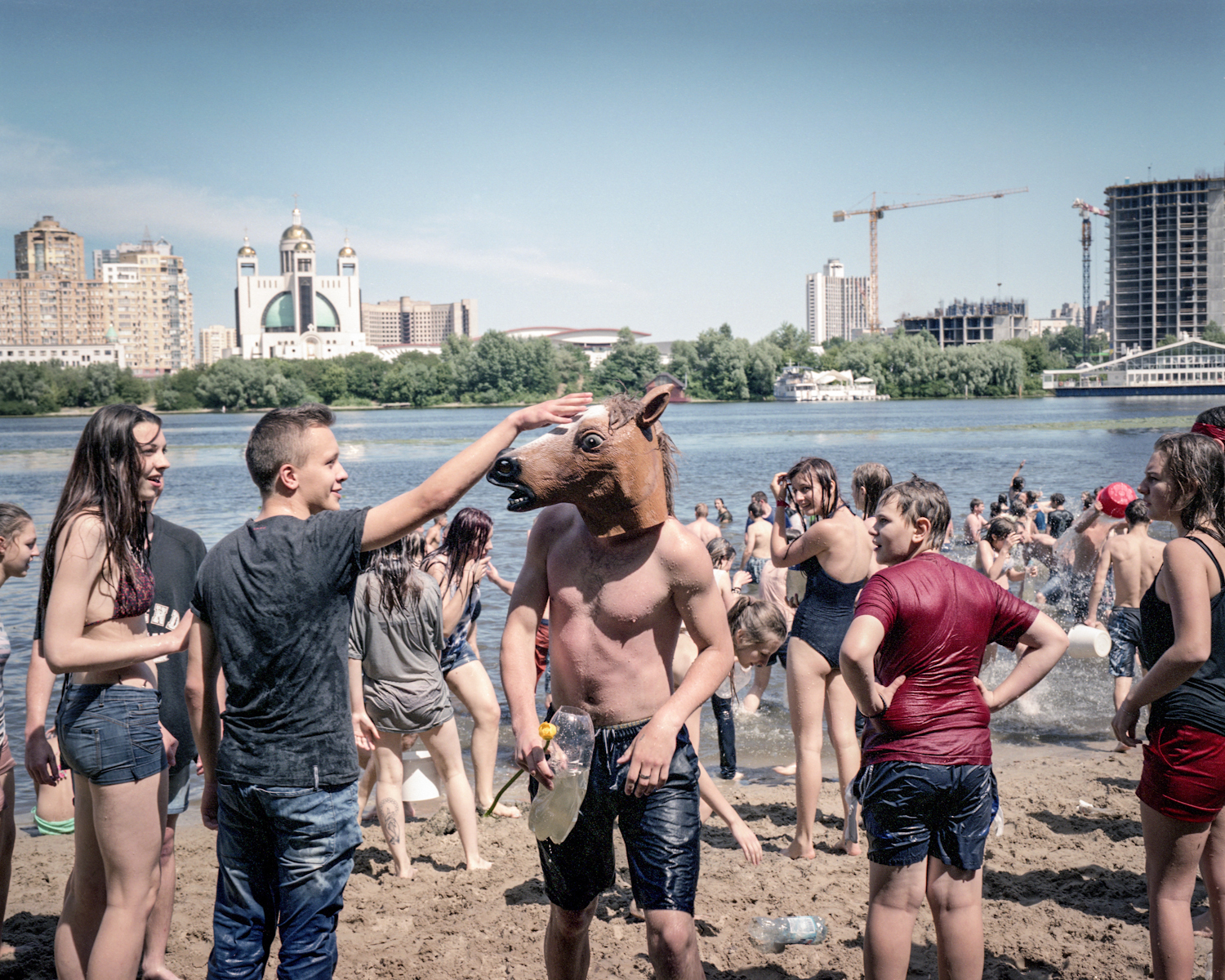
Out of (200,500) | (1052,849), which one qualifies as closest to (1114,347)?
(200,500)

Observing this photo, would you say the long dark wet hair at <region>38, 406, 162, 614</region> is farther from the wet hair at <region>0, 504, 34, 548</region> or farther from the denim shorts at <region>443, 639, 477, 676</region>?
the denim shorts at <region>443, 639, 477, 676</region>

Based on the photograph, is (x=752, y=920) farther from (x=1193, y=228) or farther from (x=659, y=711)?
(x=1193, y=228)

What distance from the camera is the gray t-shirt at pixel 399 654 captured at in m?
5.59

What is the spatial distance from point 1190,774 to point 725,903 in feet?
8.12

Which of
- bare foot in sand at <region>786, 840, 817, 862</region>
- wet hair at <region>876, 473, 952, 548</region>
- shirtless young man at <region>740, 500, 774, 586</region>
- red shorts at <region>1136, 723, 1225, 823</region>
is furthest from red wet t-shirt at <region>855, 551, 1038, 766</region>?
shirtless young man at <region>740, 500, 774, 586</region>

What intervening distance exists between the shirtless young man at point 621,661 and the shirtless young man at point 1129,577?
5162mm

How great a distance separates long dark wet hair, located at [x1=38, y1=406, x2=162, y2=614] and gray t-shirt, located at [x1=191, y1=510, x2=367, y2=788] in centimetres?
51

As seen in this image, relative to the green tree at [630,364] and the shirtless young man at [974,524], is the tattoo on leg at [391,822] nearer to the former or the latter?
the shirtless young man at [974,524]

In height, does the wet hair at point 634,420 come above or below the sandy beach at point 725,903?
above

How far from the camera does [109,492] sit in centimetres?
361

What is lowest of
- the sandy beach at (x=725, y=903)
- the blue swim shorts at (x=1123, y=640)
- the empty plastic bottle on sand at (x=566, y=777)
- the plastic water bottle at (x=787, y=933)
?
the sandy beach at (x=725, y=903)

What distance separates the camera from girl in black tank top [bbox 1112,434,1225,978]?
3.64 m

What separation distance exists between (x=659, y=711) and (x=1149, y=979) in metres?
2.68

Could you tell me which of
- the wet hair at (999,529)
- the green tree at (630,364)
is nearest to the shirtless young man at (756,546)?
the wet hair at (999,529)
